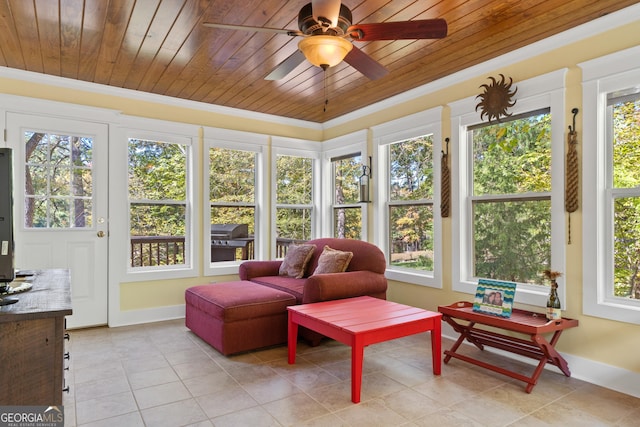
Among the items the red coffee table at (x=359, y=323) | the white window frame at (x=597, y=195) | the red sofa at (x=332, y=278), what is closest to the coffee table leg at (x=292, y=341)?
the red coffee table at (x=359, y=323)

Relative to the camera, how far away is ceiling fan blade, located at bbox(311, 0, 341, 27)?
1.90 m

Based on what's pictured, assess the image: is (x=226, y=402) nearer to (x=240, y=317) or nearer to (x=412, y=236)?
(x=240, y=317)

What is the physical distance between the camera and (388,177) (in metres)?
4.71

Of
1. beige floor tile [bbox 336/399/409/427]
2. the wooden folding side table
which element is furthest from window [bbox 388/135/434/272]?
beige floor tile [bbox 336/399/409/427]

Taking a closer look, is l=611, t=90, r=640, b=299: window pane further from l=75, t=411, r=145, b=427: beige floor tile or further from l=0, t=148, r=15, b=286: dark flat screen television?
l=0, t=148, r=15, b=286: dark flat screen television

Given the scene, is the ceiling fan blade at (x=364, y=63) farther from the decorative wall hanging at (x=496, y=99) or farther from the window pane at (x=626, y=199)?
the window pane at (x=626, y=199)

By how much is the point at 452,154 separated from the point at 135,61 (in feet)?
10.1

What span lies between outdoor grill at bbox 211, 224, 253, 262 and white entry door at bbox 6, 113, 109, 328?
1.23 metres

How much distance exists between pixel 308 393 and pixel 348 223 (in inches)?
117

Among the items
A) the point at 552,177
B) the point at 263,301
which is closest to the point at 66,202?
the point at 263,301

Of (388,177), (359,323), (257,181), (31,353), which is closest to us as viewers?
(31,353)

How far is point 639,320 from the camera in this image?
259 centimetres

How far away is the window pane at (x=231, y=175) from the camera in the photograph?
4910mm

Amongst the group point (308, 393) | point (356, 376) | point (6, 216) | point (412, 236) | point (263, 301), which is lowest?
point (308, 393)
